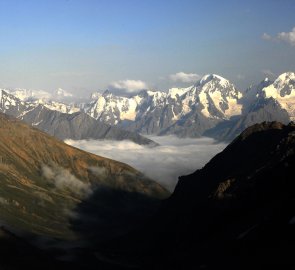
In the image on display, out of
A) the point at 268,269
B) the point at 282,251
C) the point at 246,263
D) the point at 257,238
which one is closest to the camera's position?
the point at 268,269

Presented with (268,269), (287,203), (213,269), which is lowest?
(213,269)

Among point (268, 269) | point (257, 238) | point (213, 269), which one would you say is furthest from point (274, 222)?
point (268, 269)

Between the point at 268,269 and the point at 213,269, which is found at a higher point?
the point at 268,269

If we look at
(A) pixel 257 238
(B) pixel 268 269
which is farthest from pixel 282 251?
(A) pixel 257 238

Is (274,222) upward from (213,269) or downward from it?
upward

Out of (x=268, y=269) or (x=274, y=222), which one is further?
(x=274, y=222)

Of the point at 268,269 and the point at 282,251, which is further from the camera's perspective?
the point at 282,251

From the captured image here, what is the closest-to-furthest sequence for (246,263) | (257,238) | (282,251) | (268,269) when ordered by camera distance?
(268,269) → (282,251) → (246,263) → (257,238)

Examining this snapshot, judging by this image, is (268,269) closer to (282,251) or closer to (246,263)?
(282,251)

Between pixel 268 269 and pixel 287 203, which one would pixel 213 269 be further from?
pixel 268 269
